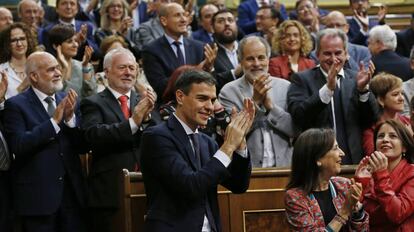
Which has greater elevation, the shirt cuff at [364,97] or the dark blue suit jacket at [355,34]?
the shirt cuff at [364,97]

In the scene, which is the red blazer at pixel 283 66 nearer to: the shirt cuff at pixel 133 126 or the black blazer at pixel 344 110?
the black blazer at pixel 344 110

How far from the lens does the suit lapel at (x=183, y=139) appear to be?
5012mm

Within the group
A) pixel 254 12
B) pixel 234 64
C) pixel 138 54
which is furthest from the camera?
pixel 254 12

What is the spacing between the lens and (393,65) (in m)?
7.92

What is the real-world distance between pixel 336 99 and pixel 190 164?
184 cm

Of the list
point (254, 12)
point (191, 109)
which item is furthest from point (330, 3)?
point (191, 109)

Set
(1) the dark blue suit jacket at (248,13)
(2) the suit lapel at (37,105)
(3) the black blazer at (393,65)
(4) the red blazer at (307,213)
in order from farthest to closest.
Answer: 1. (1) the dark blue suit jacket at (248,13)
2. (3) the black blazer at (393,65)
3. (2) the suit lapel at (37,105)
4. (4) the red blazer at (307,213)

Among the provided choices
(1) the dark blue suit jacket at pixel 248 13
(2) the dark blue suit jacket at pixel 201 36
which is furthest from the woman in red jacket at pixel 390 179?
(1) the dark blue suit jacket at pixel 248 13

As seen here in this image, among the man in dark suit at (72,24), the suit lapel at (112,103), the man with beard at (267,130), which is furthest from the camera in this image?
the man in dark suit at (72,24)

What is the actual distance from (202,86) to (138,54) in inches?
163

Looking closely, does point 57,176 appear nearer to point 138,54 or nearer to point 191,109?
point 191,109

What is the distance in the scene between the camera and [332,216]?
200 inches

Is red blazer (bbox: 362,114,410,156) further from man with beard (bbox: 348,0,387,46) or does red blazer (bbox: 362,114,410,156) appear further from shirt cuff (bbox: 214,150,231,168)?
man with beard (bbox: 348,0,387,46)

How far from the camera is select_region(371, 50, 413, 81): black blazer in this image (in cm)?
788
